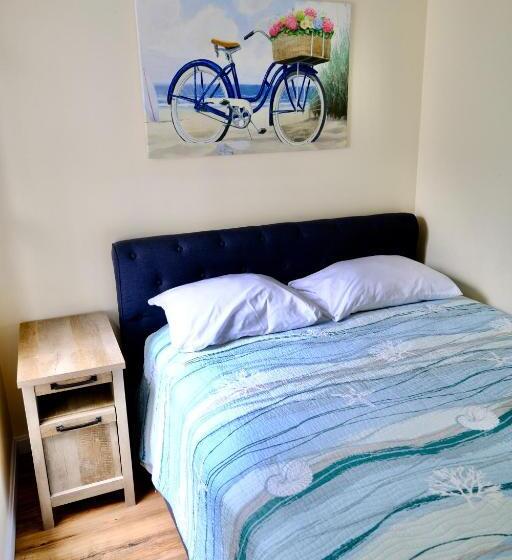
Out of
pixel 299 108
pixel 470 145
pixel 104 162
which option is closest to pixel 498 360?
pixel 470 145

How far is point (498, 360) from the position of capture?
191cm

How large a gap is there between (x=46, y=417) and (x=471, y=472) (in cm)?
148

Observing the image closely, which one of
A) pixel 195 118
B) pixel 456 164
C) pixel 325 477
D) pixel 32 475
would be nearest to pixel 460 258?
pixel 456 164

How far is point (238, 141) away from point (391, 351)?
1185mm

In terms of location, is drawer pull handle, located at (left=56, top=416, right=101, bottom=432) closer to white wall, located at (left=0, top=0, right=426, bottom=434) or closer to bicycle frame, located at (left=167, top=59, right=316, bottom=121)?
white wall, located at (left=0, top=0, right=426, bottom=434)

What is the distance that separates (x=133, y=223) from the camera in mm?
2344

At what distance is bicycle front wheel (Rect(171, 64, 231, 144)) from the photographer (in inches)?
89.4

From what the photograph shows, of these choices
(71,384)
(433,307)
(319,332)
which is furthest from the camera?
(433,307)

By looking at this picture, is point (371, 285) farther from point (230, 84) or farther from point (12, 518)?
point (12, 518)

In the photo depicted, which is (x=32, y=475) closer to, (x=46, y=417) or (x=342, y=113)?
(x=46, y=417)

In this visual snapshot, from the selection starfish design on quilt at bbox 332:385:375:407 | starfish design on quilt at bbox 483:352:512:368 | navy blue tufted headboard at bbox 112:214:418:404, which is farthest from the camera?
navy blue tufted headboard at bbox 112:214:418:404

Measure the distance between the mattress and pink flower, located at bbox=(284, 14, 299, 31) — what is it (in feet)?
4.51

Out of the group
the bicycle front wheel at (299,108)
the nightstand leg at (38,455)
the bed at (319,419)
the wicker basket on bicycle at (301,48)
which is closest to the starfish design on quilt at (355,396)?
the bed at (319,419)

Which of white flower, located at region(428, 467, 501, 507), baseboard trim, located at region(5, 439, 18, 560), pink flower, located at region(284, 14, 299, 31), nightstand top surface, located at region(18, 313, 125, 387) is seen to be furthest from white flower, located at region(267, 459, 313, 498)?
pink flower, located at region(284, 14, 299, 31)
